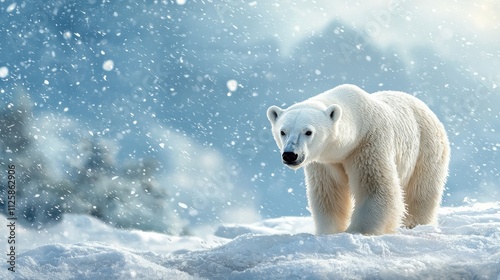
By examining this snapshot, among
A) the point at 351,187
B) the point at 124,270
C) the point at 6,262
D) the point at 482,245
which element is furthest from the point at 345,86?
the point at 6,262

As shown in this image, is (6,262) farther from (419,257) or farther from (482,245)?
(482,245)

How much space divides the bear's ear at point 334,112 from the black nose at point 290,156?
2.25ft

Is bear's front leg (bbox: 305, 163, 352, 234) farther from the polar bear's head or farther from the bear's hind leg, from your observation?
the bear's hind leg

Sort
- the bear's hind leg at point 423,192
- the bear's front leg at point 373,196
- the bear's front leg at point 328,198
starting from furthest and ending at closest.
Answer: the bear's hind leg at point 423,192 < the bear's front leg at point 328,198 < the bear's front leg at point 373,196

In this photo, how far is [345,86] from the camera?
6.97 m

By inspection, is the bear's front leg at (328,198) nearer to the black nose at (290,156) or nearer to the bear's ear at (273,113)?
the bear's ear at (273,113)

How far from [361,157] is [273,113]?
1042mm

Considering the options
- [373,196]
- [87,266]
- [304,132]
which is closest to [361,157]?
[373,196]

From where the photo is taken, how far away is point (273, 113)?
21.1ft

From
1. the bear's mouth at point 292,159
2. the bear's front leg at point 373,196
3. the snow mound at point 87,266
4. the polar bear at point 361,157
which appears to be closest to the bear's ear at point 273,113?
the polar bear at point 361,157

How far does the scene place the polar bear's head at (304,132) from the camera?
5.72m

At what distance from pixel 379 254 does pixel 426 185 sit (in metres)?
2.94

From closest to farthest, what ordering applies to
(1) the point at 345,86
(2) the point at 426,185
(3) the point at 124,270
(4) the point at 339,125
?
(3) the point at 124,270
(4) the point at 339,125
(1) the point at 345,86
(2) the point at 426,185

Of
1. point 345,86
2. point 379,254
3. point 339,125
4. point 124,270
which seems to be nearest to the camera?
point 124,270
